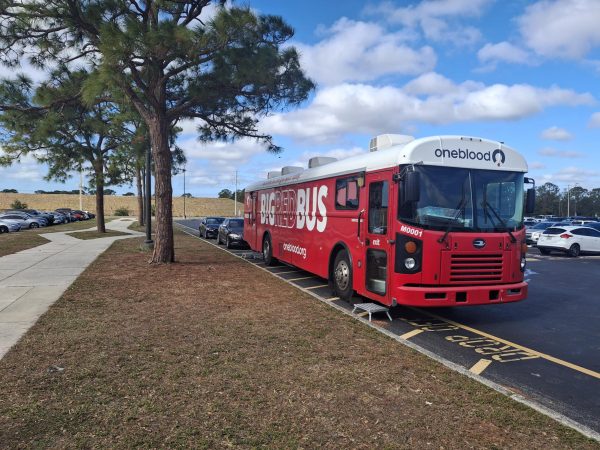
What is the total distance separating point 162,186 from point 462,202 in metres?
8.95

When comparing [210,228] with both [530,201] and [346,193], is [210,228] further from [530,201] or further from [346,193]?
[530,201]

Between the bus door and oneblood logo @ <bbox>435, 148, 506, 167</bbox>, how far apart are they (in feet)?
2.87

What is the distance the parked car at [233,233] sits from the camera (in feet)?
67.4

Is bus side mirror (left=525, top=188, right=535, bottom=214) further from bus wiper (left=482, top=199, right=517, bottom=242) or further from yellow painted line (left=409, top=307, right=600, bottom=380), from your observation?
yellow painted line (left=409, top=307, right=600, bottom=380)

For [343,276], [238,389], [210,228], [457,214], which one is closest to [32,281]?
[343,276]

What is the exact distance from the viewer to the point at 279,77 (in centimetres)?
1265

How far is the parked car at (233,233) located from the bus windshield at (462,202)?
14143mm

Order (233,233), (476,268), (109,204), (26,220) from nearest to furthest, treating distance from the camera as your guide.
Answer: (476,268), (233,233), (26,220), (109,204)

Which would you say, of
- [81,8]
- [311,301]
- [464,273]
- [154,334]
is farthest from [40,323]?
[81,8]

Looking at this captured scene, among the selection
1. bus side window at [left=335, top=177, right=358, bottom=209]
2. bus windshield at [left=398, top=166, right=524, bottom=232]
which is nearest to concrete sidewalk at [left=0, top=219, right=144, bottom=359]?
bus side window at [left=335, top=177, right=358, bottom=209]

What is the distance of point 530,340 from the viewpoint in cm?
689

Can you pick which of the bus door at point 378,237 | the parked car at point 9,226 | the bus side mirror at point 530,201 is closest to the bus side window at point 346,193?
the bus door at point 378,237

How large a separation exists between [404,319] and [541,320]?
244 cm

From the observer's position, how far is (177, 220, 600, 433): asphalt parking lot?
4.82 meters
